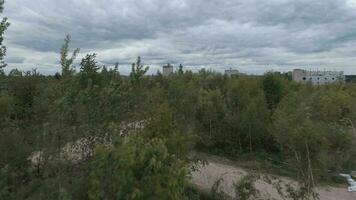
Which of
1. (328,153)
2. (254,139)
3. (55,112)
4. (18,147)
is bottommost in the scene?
(254,139)

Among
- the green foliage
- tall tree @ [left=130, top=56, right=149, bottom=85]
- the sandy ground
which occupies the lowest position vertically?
the sandy ground

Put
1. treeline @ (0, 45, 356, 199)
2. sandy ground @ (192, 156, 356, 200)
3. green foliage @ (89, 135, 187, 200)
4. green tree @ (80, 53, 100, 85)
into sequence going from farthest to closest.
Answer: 1. sandy ground @ (192, 156, 356, 200)
2. green tree @ (80, 53, 100, 85)
3. treeline @ (0, 45, 356, 199)
4. green foliage @ (89, 135, 187, 200)

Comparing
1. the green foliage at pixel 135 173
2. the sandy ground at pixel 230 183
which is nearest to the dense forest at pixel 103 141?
the green foliage at pixel 135 173

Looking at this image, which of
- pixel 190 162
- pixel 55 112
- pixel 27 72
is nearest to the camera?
pixel 55 112

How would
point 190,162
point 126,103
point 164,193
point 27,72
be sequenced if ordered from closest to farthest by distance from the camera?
1. point 164,193
2. point 126,103
3. point 190,162
4. point 27,72

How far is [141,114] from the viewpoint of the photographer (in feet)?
27.3

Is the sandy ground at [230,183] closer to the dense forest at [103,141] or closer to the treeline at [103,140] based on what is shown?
the dense forest at [103,141]

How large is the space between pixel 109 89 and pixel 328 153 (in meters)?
5.74

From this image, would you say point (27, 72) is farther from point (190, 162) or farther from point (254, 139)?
point (254, 139)

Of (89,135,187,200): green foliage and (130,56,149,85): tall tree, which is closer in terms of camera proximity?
(89,135,187,200): green foliage

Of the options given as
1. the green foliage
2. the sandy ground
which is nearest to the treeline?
the green foliage

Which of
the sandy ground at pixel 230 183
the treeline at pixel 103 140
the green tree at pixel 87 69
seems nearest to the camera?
the treeline at pixel 103 140

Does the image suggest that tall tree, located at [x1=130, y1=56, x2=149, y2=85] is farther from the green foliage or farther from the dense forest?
the green foliage

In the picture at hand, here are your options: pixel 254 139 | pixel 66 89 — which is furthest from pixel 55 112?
pixel 254 139
